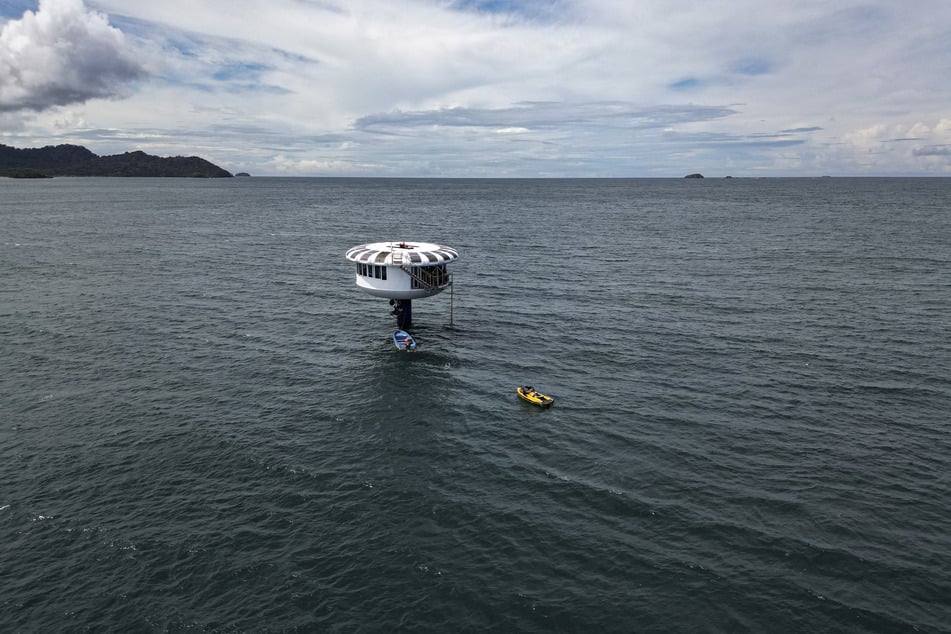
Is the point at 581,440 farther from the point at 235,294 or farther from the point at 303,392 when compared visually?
the point at 235,294

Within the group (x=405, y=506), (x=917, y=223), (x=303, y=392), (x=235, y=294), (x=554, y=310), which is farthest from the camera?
(x=917, y=223)

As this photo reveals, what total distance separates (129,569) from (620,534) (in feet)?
89.5

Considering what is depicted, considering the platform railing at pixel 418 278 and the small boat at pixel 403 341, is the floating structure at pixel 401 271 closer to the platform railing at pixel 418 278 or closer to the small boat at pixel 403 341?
the platform railing at pixel 418 278

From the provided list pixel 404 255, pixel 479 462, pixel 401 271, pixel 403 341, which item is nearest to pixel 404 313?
pixel 403 341

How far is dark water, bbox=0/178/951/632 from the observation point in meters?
29.5

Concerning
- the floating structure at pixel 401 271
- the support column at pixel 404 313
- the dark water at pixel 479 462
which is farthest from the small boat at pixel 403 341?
the floating structure at pixel 401 271

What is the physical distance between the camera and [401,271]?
6631cm

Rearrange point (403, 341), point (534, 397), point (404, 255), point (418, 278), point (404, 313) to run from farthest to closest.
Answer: point (404, 313) → point (418, 278) → point (404, 255) → point (403, 341) → point (534, 397)

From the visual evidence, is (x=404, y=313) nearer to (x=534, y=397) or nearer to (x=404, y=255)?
(x=404, y=255)

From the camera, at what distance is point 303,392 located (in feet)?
174

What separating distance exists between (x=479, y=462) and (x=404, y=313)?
31.9 metres

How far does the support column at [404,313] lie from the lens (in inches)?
2766

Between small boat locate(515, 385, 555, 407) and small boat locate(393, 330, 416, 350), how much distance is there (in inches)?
679

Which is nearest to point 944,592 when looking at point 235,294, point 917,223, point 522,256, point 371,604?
point 371,604
